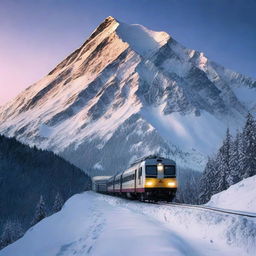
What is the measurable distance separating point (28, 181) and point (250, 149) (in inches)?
4245

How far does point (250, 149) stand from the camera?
2499 inches

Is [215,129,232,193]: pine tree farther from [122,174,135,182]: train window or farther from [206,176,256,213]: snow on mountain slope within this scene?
[206,176,256,213]: snow on mountain slope

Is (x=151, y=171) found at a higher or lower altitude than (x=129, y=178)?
lower

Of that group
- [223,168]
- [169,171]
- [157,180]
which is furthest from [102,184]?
[157,180]

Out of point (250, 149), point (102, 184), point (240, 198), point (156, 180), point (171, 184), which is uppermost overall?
point (250, 149)

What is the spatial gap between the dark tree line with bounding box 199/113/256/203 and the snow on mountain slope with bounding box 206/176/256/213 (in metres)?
29.4

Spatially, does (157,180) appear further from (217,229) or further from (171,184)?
(217,229)

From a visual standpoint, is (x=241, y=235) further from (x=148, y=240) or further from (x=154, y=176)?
(x=154, y=176)

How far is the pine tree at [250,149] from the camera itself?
62344mm

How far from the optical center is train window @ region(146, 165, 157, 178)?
36.2 metres

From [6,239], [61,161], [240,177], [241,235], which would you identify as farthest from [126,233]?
[61,161]

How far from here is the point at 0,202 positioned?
455 feet

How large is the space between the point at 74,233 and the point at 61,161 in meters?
168

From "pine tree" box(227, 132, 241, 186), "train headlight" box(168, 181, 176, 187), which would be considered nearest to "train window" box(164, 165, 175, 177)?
"train headlight" box(168, 181, 176, 187)
